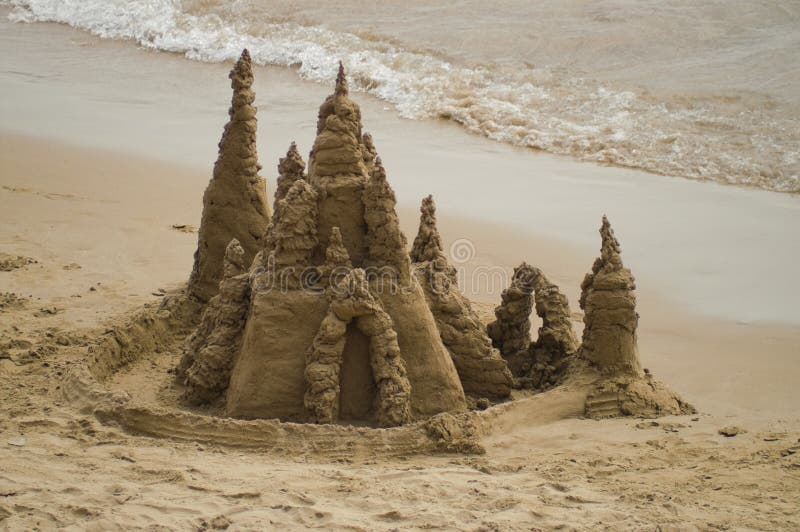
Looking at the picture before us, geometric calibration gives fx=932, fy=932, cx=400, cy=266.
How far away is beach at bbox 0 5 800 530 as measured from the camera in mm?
3197

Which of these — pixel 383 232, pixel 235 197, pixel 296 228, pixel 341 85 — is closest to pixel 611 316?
pixel 383 232

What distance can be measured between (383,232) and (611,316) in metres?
1.09

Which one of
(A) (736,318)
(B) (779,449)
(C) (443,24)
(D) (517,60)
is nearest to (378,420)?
(B) (779,449)

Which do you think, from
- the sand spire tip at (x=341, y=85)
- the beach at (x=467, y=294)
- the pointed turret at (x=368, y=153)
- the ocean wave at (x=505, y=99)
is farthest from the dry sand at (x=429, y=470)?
the ocean wave at (x=505, y=99)

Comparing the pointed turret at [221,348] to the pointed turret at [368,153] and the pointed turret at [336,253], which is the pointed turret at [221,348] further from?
the pointed turret at [368,153]

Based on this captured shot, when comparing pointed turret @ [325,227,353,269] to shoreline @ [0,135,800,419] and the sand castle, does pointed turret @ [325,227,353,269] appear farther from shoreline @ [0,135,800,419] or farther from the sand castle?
shoreline @ [0,135,800,419]

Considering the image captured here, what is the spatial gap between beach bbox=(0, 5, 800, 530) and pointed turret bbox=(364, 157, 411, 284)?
0.81 metres

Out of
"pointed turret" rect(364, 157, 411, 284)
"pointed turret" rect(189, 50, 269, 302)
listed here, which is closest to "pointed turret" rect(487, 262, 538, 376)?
"pointed turret" rect(364, 157, 411, 284)

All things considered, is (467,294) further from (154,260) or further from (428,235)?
(154,260)

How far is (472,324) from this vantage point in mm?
4223

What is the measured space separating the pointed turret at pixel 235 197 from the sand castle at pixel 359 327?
590mm

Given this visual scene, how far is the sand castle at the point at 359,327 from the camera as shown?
12.5ft

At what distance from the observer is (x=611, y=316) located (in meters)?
4.12

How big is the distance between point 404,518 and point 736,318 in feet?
12.6
